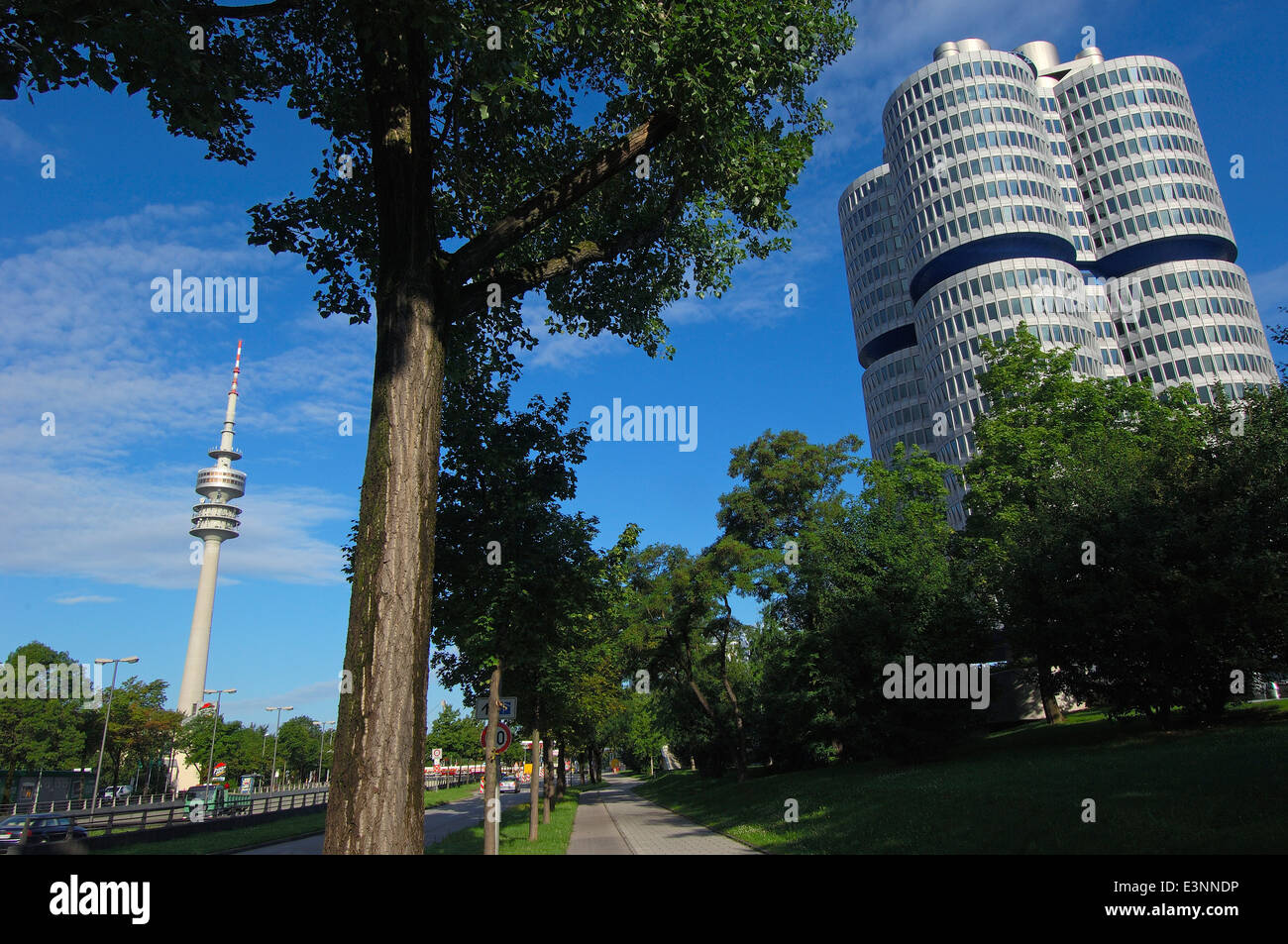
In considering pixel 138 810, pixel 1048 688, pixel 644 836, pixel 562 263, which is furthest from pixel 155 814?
pixel 562 263

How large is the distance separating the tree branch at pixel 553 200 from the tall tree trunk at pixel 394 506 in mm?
443

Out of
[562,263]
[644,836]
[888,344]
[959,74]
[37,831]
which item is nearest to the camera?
[562,263]

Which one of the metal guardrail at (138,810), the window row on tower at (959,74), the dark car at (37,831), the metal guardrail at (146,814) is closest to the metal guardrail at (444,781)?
the metal guardrail at (138,810)

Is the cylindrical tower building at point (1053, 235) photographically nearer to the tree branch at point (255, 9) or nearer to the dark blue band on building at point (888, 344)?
the dark blue band on building at point (888, 344)

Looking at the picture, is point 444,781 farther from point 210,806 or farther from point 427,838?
point 427,838

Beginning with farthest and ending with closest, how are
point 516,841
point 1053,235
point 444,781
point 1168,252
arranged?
point 1168,252
point 1053,235
point 444,781
point 516,841

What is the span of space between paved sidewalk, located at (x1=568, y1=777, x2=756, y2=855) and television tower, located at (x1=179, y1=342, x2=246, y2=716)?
91.2m

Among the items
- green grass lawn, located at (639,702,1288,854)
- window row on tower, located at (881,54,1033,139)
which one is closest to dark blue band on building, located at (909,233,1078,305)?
window row on tower, located at (881,54,1033,139)

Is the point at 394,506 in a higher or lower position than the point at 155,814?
higher

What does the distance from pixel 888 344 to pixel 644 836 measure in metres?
116

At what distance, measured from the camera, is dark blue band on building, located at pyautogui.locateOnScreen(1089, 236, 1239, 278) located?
103375 mm

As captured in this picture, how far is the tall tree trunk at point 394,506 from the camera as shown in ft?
17.0

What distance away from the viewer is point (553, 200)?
7.32 meters
